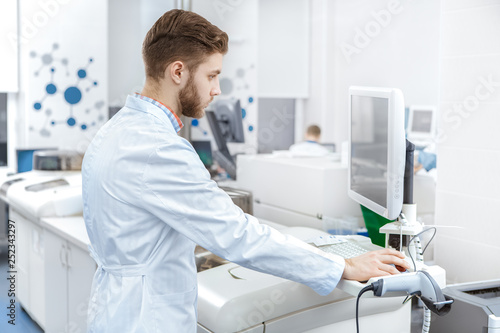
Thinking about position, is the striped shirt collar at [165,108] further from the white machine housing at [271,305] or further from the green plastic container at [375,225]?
the green plastic container at [375,225]

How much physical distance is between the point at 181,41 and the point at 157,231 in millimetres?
417

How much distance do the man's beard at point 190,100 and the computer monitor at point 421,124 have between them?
4.40 metres

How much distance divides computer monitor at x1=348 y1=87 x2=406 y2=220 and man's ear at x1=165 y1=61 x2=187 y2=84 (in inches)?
22.3

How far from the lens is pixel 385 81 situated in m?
6.67

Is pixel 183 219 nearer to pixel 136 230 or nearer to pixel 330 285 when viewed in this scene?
pixel 136 230

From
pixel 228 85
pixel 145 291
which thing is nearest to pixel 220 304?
pixel 145 291

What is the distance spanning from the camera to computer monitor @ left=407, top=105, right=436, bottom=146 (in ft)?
18.0

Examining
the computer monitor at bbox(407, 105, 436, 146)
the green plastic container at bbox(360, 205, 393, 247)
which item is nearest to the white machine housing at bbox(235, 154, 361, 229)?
the green plastic container at bbox(360, 205, 393, 247)

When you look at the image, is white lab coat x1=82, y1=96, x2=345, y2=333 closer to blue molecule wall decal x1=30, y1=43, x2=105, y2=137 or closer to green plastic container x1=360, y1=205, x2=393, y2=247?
green plastic container x1=360, y1=205, x2=393, y2=247

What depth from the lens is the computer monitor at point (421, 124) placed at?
548 centimetres

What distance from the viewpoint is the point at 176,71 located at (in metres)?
1.27
